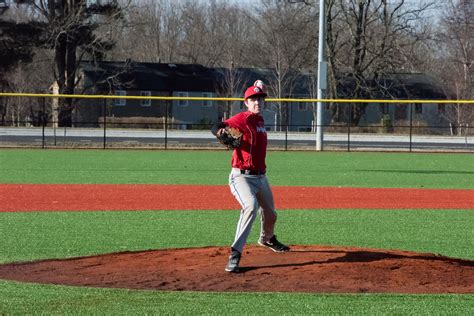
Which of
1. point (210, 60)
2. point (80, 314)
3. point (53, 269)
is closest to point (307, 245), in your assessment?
point (53, 269)

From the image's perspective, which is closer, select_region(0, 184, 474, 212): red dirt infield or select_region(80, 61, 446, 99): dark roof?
select_region(0, 184, 474, 212): red dirt infield

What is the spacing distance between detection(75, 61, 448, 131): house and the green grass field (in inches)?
1267

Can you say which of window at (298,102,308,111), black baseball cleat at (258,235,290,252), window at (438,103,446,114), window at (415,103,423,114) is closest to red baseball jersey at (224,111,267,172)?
black baseball cleat at (258,235,290,252)

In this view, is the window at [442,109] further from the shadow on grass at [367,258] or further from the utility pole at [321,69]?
the shadow on grass at [367,258]

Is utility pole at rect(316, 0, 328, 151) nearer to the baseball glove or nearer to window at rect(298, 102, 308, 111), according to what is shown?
the baseball glove

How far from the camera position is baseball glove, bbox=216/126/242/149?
8.11m

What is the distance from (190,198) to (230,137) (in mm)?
7955

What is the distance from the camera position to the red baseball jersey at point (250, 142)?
8.32m

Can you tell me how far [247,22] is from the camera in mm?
86062

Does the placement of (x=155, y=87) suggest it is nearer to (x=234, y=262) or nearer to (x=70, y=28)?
(x=70, y=28)

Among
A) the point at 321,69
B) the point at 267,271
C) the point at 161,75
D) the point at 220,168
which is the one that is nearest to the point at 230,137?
the point at 267,271

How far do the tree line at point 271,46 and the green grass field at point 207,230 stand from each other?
55.6 feet

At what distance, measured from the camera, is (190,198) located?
15984mm

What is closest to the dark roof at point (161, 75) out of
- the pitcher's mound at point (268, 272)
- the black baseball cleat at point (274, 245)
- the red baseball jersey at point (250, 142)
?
the black baseball cleat at point (274, 245)
